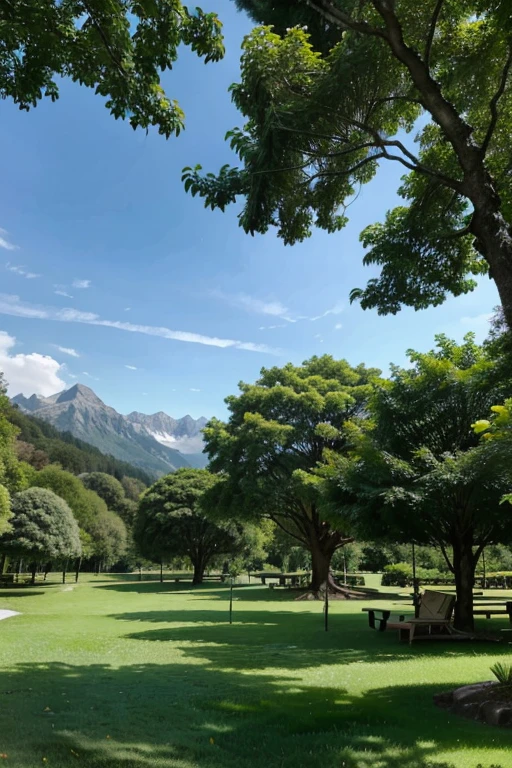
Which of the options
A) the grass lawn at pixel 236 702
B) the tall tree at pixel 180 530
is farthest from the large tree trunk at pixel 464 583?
the tall tree at pixel 180 530

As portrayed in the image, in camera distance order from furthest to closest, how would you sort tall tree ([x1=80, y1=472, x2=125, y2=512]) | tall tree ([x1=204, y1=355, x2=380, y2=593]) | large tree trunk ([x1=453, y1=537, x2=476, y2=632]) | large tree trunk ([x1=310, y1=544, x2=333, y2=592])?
tall tree ([x1=80, y1=472, x2=125, y2=512]), large tree trunk ([x1=310, y1=544, x2=333, y2=592]), tall tree ([x1=204, y1=355, x2=380, y2=593]), large tree trunk ([x1=453, y1=537, x2=476, y2=632])

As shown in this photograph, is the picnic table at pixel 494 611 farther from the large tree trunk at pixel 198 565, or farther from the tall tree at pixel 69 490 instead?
the tall tree at pixel 69 490

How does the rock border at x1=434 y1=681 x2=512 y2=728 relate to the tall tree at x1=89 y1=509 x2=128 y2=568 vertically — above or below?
above

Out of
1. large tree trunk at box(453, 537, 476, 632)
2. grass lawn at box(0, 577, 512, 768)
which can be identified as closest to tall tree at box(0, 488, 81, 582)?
grass lawn at box(0, 577, 512, 768)

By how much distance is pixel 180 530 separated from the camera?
139 feet

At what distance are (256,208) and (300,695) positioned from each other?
19.8 feet

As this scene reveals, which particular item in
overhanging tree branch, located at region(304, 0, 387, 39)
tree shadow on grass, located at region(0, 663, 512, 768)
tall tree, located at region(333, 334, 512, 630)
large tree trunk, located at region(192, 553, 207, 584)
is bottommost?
large tree trunk, located at region(192, 553, 207, 584)

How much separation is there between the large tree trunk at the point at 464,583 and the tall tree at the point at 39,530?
25294 mm

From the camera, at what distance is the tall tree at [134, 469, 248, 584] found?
4225 cm

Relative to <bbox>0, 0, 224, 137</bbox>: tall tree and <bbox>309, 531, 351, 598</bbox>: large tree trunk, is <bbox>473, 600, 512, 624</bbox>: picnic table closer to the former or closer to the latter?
<bbox>309, 531, 351, 598</bbox>: large tree trunk

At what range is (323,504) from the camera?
→ 1531 cm

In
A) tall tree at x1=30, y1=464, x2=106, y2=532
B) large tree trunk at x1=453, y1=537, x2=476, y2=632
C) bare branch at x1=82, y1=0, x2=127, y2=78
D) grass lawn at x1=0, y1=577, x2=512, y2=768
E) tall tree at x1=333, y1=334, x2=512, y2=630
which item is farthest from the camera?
tall tree at x1=30, y1=464, x2=106, y2=532

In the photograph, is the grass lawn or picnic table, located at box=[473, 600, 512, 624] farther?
picnic table, located at box=[473, 600, 512, 624]

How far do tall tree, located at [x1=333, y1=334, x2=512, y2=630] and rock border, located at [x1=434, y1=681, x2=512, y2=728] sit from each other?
595cm
